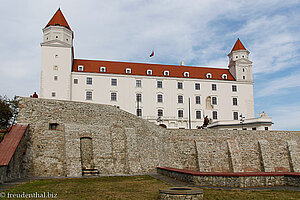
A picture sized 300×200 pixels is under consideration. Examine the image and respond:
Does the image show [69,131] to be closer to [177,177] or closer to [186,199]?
[177,177]

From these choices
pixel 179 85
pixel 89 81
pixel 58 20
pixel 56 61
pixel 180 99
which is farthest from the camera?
pixel 179 85

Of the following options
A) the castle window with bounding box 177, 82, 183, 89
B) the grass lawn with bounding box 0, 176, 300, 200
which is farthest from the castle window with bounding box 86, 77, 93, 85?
the grass lawn with bounding box 0, 176, 300, 200

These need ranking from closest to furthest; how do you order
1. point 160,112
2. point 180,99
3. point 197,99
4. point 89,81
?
point 89,81, point 160,112, point 180,99, point 197,99

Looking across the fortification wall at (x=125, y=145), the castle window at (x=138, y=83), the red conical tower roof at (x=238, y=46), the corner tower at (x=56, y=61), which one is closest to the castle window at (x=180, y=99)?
the castle window at (x=138, y=83)

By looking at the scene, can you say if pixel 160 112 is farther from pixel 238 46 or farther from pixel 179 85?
pixel 238 46

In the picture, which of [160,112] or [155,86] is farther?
[155,86]

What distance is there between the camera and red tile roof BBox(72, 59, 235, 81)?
4628 cm

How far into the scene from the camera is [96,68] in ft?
151

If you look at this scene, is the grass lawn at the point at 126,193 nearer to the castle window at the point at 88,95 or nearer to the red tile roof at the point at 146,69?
the castle window at the point at 88,95

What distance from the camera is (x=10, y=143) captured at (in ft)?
53.4

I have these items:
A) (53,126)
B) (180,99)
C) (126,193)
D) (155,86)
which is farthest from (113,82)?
(126,193)

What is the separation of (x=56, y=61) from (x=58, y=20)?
672 centimetres

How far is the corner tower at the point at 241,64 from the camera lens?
51281 millimetres

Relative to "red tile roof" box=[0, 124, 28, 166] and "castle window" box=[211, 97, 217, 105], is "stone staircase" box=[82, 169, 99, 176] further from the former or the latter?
"castle window" box=[211, 97, 217, 105]
